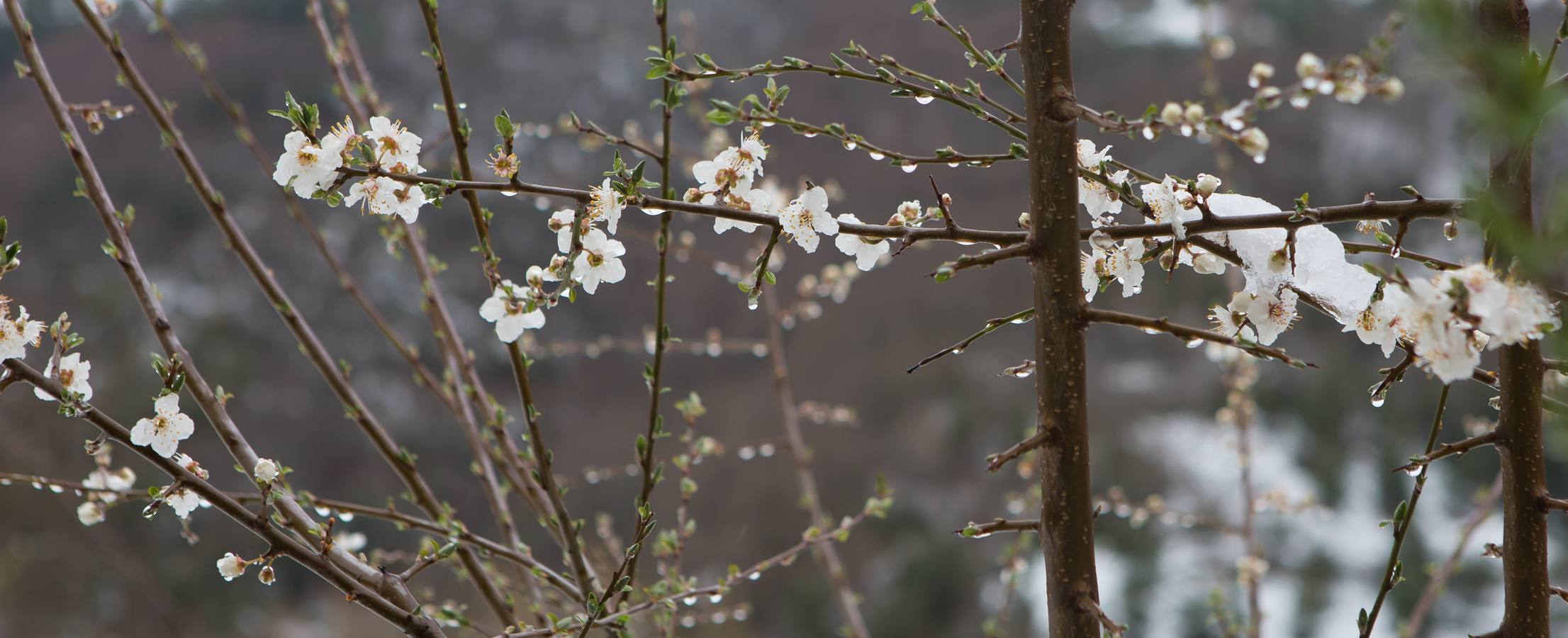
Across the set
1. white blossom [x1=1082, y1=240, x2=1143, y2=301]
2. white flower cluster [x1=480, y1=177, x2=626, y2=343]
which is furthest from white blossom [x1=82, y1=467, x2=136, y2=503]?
white blossom [x1=1082, y1=240, x2=1143, y2=301]

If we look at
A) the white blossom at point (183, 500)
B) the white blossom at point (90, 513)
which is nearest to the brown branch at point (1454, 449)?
the white blossom at point (183, 500)

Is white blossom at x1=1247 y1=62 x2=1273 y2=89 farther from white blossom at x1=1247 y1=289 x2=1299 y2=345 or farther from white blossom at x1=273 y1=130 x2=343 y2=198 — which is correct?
white blossom at x1=273 y1=130 x2=343 y2=198

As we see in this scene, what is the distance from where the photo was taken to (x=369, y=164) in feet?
1.90

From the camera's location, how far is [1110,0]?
910 centimetres

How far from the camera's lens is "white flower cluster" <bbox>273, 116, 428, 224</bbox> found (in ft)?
1.87

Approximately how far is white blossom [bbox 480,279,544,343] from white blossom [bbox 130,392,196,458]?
198 mm

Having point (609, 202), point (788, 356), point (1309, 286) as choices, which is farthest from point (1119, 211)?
point (788, 356)

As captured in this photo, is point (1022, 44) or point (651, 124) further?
point (651, 124)

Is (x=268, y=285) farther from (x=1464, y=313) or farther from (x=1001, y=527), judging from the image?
(x=1464, y=313)

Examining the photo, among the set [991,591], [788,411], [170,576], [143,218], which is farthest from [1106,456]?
[143,218]

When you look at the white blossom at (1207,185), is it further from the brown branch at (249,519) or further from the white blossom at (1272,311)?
the brown branch at (249,519)

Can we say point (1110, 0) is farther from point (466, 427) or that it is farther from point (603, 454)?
point (466, 427)

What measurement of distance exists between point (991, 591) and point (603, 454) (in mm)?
3567

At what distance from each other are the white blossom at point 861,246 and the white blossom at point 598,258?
0.49ft
